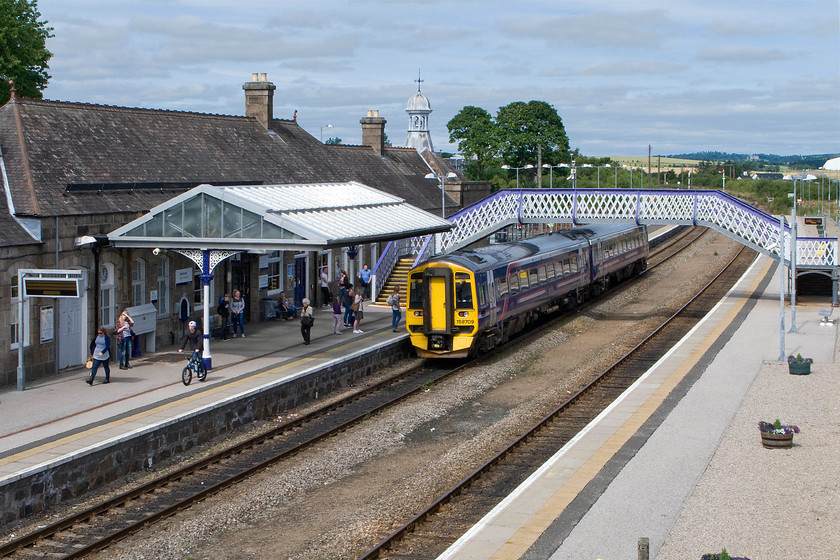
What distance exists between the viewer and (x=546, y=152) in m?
81.4

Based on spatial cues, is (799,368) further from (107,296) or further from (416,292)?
(107,296)

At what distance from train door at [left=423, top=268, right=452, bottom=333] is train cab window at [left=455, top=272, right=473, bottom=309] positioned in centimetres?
19

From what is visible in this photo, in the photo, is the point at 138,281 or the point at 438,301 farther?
the point at 438,301

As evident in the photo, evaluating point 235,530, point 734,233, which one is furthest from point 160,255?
point 734,233

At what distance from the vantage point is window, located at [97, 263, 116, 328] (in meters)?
22.8

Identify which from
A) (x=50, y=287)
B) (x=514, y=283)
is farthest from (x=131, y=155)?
(x=514, y=283)

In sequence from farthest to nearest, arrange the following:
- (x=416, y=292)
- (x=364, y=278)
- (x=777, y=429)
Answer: (x=364, y=278) < (x=416, y=292) < (x=777, y=429)

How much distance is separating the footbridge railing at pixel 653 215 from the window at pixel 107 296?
14.6m

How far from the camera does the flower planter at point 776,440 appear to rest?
52.4 feet

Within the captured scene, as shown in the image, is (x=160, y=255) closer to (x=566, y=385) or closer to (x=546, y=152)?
(x=566, y=385)

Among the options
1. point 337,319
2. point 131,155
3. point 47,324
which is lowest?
point 337,319

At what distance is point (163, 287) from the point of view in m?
25.4

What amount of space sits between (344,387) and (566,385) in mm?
5527

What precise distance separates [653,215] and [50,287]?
89.8 feet
